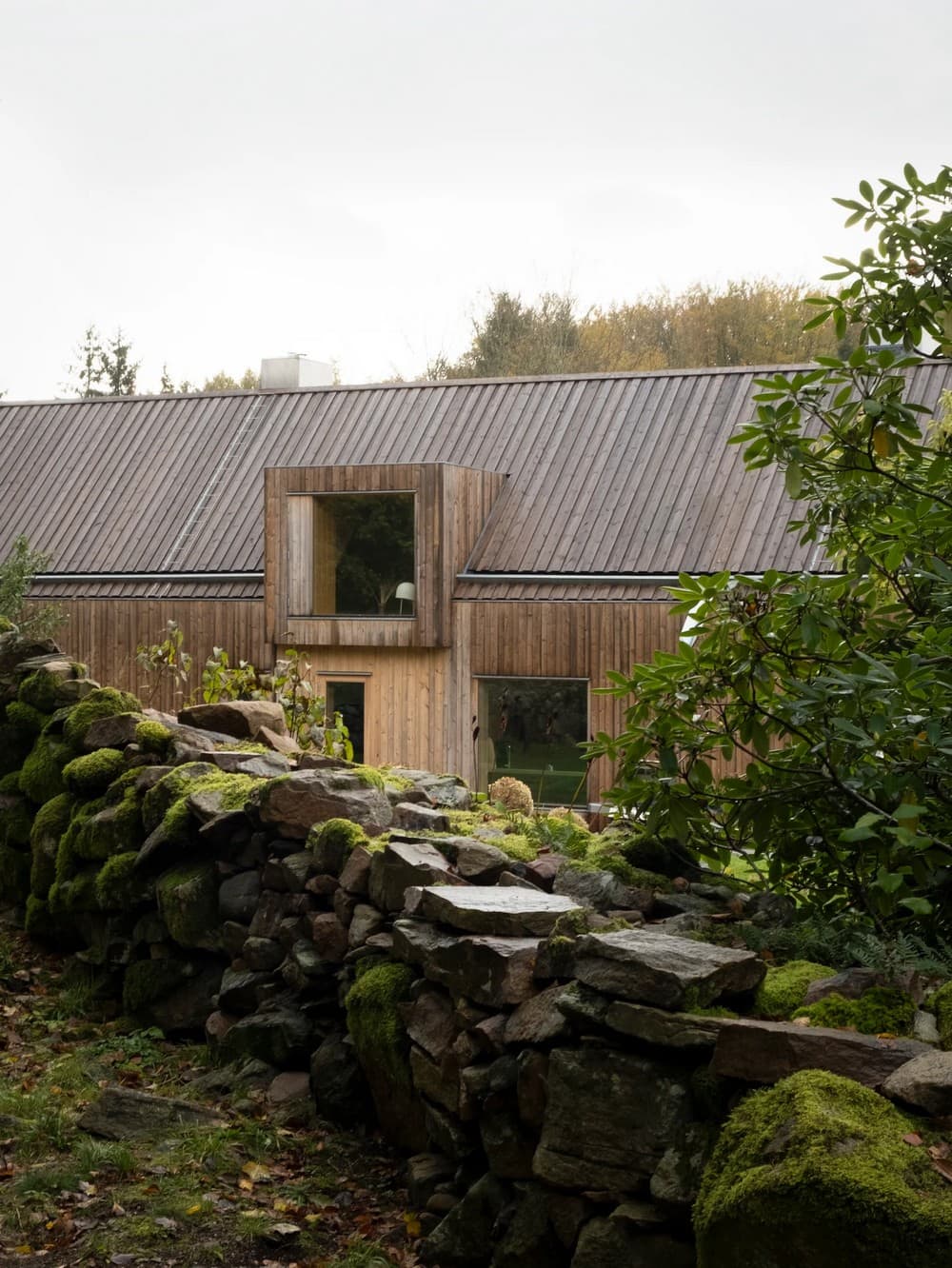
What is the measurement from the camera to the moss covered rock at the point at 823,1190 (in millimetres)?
3576

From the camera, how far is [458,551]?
21.8 metres

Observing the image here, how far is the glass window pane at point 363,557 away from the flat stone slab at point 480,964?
15.5 m

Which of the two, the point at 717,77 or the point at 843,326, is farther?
the point at 717,77

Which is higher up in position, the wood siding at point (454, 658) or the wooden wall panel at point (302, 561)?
the wooden wall panel at point (302, 561)

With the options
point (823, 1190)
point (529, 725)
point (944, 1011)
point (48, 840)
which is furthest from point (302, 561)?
point (823, 1190)

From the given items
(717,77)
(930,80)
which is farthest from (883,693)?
(717,77)

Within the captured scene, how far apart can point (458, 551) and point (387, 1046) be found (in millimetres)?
15786

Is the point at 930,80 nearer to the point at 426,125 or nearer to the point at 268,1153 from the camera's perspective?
the point at 426,125

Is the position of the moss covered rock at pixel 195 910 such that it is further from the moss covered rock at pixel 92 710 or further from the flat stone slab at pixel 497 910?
the flat stone slab at pixel 497 910

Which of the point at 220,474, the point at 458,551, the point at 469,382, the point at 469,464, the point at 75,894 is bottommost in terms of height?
the point at 75,894

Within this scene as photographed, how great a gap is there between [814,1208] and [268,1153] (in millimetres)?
3268

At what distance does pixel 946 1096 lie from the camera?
3.94 meters

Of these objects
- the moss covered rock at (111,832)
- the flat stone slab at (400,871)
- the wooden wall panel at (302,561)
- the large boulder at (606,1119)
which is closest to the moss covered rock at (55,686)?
the moss covered rock at (111,832)

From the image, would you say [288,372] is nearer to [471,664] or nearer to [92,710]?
[471,664]
